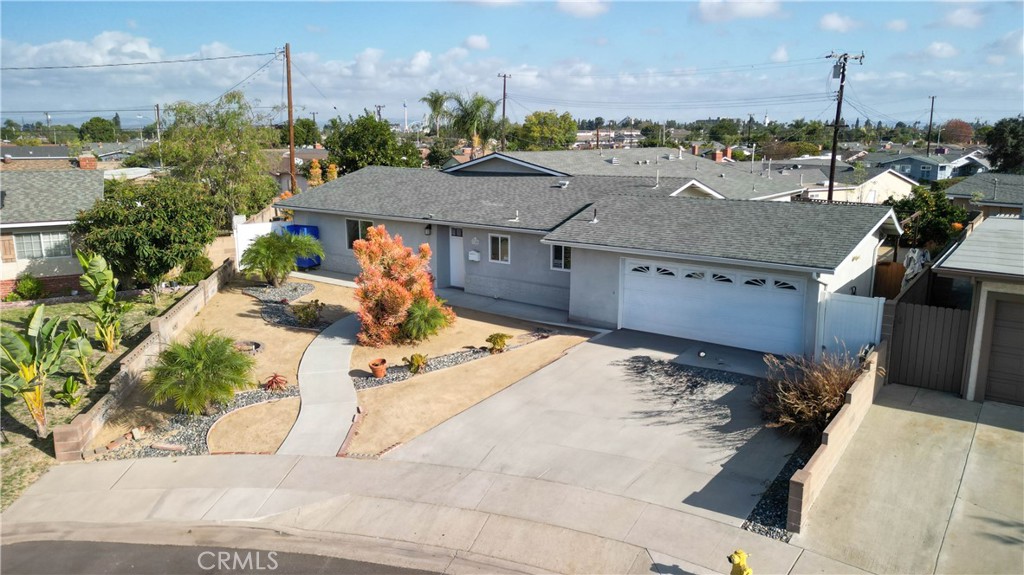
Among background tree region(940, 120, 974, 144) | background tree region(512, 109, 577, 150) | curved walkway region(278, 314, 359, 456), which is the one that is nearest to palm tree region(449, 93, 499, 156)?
background tree region(512, 109, 577, 150)

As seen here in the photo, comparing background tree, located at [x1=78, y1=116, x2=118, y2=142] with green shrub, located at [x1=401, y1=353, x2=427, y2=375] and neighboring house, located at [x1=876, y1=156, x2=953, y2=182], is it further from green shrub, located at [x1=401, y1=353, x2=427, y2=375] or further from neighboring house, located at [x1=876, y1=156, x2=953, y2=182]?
green shrub, located at [x1=401, y1=353, x2=427, y2=375]

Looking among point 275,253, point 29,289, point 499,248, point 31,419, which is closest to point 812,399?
point 499,248

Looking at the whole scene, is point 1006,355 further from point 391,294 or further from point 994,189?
point 994,189

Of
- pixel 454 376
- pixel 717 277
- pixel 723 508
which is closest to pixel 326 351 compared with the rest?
pixel 454 376

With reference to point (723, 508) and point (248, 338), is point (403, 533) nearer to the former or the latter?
point (723, 508)

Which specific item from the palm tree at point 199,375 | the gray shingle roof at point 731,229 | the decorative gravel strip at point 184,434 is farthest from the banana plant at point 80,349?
the gray shingle roof at point 731,229

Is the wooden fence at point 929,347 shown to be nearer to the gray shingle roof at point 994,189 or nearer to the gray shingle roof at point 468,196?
the gray shingle roof at point 468,196
